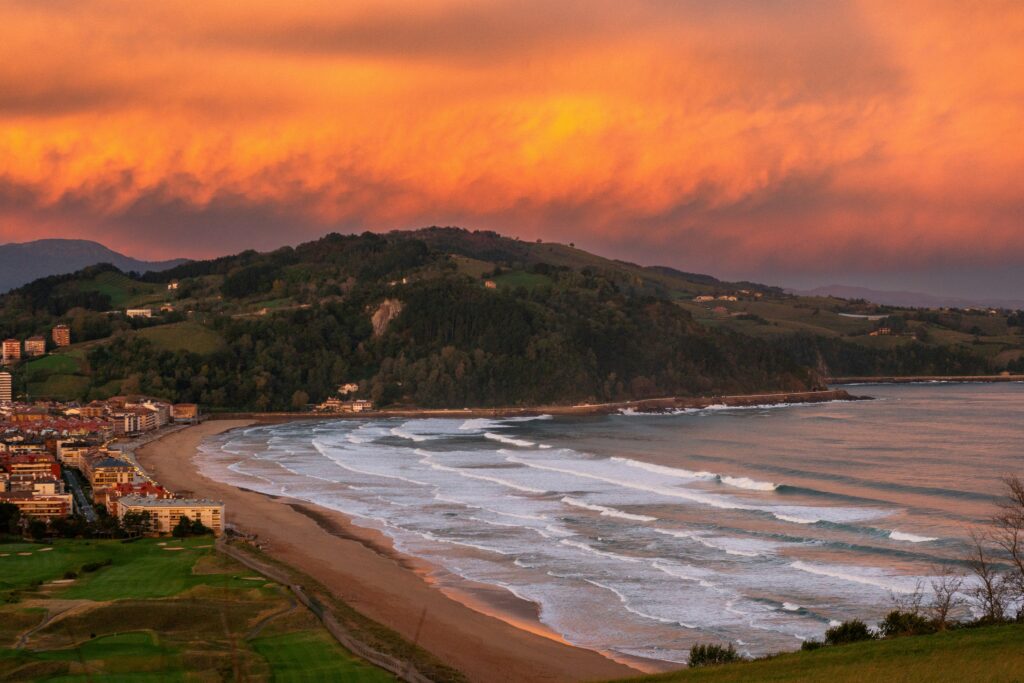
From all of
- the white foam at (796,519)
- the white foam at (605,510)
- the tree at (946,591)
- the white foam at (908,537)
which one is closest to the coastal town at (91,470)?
the white foam at (605,510)

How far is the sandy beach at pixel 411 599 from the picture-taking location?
32594 millimetres

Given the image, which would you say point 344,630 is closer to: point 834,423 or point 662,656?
point 662,656

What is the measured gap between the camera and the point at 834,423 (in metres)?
120

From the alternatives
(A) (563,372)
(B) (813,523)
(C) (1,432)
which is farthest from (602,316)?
(B) (813,523)

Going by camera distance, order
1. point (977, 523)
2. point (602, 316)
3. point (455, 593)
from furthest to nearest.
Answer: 1. point (602, 316)
2. point (977, 523)
3. point (455, 593)

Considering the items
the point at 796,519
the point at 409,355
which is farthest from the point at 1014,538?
the point at 409,355

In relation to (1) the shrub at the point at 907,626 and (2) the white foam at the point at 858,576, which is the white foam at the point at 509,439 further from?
(1) the shrub at the point at 907,626

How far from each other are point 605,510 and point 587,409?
98.4 meters

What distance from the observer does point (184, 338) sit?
171250 millimetres

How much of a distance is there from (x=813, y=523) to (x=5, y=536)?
3576 centimetres

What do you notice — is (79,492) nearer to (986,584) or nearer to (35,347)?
(986,584)

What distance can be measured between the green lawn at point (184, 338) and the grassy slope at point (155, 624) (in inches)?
4792

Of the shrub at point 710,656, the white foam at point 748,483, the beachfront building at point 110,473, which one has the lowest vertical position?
the white foam at point 748,483

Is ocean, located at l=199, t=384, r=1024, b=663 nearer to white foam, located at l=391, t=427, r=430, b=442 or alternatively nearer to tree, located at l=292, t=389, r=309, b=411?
white foam, located at l=391, t=427, r=430, b=442
